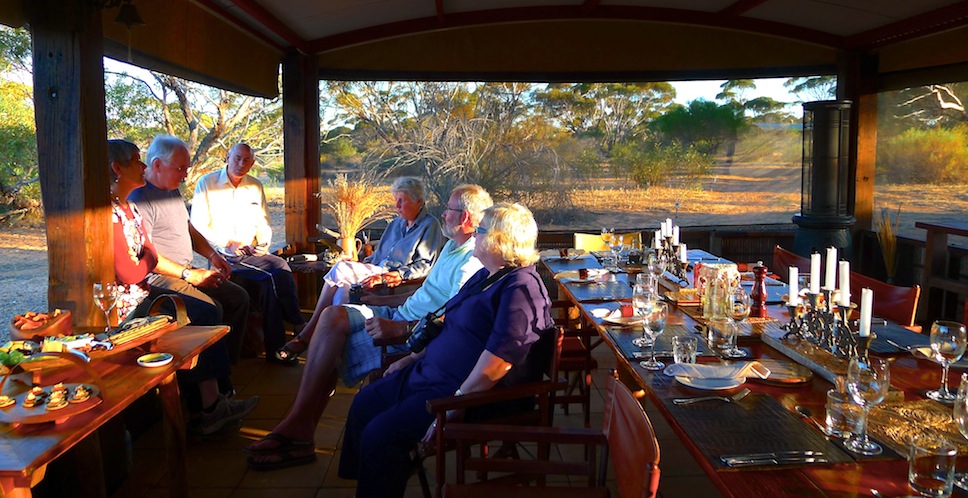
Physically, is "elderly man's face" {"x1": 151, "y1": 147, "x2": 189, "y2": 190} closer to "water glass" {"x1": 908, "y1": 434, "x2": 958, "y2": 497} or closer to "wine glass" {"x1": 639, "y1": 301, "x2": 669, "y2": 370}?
"wine glass" {"x1": 639, "y1": 301, "x2": 669, "y2": 370}

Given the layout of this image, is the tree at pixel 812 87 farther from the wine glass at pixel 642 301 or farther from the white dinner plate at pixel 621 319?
the wine glass at pixel 642 301

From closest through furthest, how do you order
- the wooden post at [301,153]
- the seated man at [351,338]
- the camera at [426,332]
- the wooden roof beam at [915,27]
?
the camera at [426,332] < the seated man at [351,338] < the wooden roof beam at [915,27] < the wooden post at [301,153]

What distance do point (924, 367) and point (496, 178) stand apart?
5.45 meters

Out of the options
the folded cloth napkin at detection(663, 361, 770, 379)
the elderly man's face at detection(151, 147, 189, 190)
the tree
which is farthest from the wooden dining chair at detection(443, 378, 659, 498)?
the tree

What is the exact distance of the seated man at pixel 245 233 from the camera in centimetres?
550

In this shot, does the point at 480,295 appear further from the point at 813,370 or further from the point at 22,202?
the point at 22,202

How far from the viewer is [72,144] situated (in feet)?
9.49

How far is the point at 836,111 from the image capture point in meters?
6.78

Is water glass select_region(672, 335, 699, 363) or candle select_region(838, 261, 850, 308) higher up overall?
candle select_region(838, 261, 850, 308)

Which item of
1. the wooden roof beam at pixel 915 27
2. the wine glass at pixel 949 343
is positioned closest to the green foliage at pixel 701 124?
the wooden roof beam at pixel 915 27

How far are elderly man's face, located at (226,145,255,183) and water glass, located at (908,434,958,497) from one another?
16.6ft

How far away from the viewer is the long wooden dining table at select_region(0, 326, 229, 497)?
1791mm

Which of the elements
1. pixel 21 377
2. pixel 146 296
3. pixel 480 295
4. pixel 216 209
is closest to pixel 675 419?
pixel 480 295

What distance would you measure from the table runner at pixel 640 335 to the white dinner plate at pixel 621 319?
6cm
